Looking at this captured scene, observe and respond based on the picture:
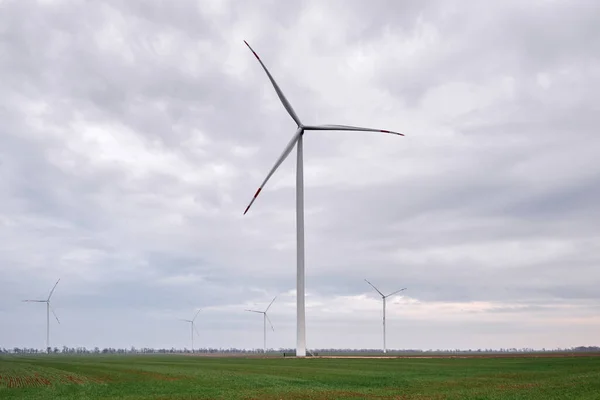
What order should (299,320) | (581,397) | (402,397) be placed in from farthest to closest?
(299,320) → (402,397) → (581,397)

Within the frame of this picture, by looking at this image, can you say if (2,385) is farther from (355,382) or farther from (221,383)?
(355,382)

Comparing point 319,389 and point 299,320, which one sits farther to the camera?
point 299,320

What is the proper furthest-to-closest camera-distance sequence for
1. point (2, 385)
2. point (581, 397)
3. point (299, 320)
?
point (299, 320) → point (2, 385) → point (581, 397)

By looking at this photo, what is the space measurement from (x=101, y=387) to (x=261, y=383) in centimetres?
1474

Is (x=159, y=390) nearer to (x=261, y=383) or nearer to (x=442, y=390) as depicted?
(x=261, y=383)

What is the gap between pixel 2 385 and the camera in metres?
64.1

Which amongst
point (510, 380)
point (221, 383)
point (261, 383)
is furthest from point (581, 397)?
point (221, 383)

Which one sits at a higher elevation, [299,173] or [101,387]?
[299,173]

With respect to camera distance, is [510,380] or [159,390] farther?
[510,380]

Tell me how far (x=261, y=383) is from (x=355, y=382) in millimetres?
9087

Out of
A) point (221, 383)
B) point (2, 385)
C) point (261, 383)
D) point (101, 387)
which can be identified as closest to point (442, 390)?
point (261, 383)

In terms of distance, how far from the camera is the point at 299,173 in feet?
373

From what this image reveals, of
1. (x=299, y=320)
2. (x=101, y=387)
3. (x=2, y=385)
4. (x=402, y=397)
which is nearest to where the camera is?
(x=402, y=397)

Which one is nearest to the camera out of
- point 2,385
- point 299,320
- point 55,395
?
point 55,395
